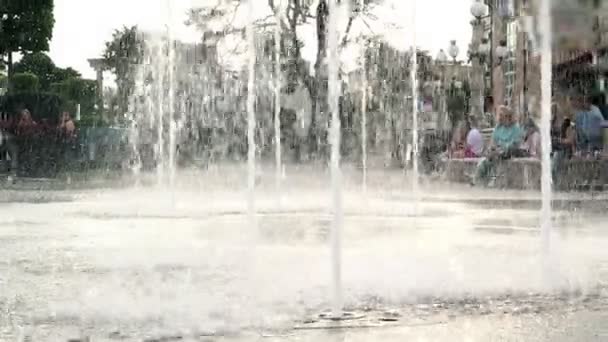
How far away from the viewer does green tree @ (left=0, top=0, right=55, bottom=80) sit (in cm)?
3528

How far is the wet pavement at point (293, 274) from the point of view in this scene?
4.22m

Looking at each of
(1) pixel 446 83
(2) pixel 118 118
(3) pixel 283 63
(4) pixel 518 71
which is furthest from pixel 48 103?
(1) pixel 446 83

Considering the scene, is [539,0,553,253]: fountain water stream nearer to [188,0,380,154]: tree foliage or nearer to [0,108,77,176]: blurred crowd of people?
[188,0,380,154]: tree foliage

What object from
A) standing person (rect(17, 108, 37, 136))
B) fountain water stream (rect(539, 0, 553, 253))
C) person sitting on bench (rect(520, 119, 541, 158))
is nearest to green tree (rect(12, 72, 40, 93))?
standing person (rect(17, 108, 37, 136))

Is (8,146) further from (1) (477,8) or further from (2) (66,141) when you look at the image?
(1) (477,8)

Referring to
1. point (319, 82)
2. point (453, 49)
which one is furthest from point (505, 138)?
point (453, 49)

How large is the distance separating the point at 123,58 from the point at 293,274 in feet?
144

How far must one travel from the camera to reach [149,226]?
9.91 m

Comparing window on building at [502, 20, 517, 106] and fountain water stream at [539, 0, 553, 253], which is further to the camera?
window on building at [502, 20, 517, 106]

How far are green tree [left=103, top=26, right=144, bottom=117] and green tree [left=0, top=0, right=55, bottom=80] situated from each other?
990 cm

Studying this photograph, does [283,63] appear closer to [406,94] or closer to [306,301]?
[406,94]

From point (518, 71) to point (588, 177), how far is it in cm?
2859

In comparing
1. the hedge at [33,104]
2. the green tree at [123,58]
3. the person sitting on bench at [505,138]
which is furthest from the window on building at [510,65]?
the person sitting on bench at [505,138]

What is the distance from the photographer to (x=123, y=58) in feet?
160
